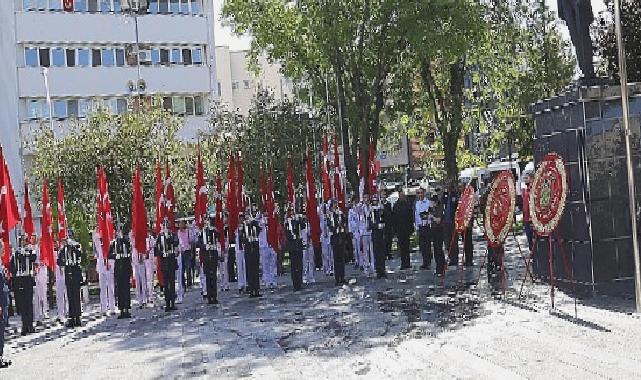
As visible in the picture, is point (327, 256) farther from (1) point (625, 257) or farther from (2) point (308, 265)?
(1) point (625, 257)

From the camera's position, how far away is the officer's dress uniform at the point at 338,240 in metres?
21.3

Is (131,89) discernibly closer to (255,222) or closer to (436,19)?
(436,19)

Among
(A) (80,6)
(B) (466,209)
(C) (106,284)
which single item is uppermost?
(A) (80,6)

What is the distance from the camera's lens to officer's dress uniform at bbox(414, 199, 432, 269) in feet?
73.0

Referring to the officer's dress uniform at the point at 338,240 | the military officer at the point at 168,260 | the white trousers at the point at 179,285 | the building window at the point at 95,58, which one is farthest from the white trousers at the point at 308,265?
the building window at the point at 95,58

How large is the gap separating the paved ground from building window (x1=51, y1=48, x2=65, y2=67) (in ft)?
108

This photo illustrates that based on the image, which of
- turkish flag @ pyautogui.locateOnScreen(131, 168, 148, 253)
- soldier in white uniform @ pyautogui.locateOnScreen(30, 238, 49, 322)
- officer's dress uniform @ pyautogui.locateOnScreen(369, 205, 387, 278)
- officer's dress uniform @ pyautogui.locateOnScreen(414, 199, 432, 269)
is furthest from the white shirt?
soldier in white uniform @ pyautogui.locateOnScreen(30, 238, 49, 322)

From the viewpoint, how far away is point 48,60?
4928cm

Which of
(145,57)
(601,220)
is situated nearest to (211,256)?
(601,220)

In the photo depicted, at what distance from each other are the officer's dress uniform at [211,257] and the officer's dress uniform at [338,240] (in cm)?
A: 274

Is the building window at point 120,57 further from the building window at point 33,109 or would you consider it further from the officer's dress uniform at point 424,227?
the officer's dress uniform at point 424,227

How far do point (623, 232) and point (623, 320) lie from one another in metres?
3.29

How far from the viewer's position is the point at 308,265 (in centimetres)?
2319

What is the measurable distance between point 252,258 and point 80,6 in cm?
3359
